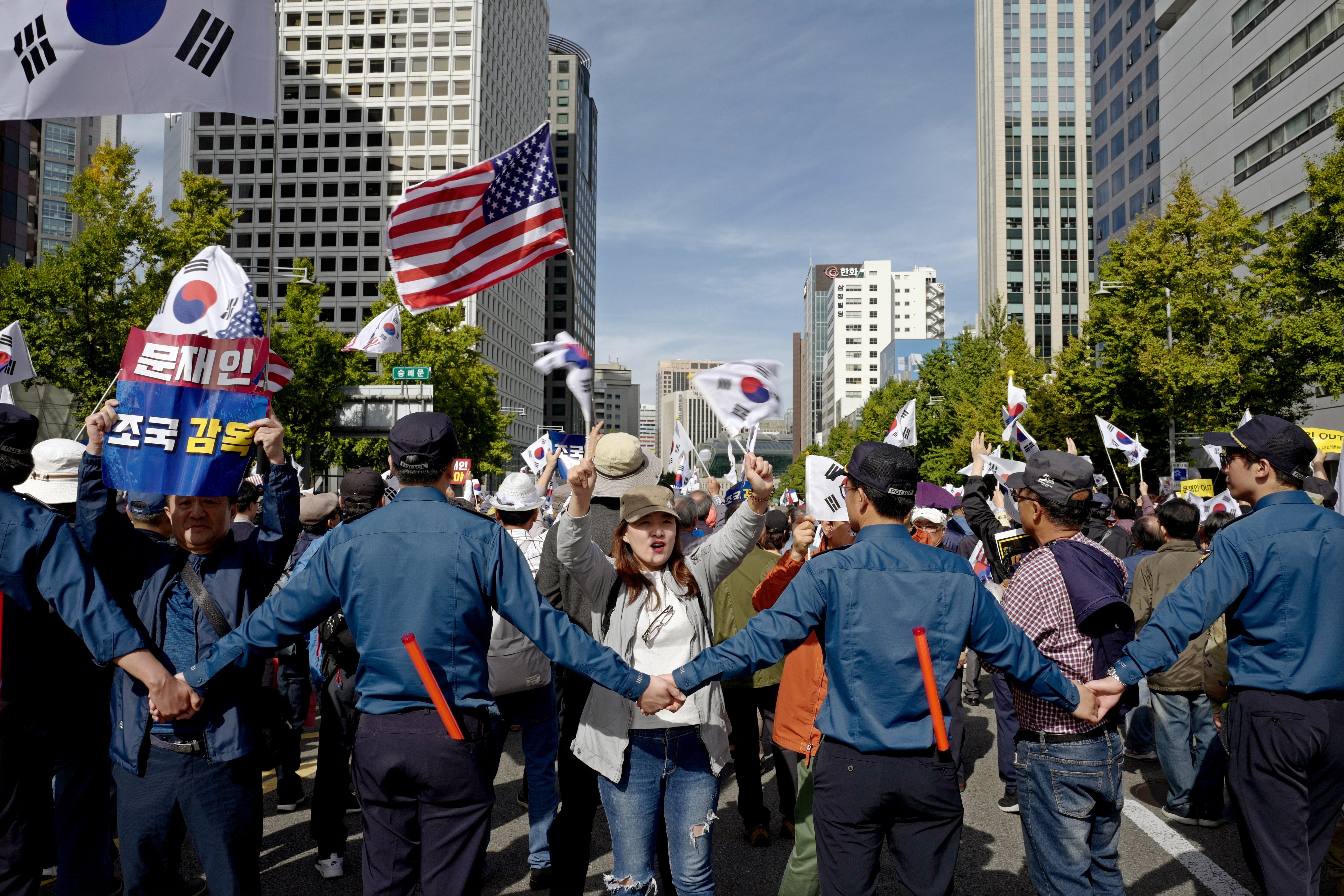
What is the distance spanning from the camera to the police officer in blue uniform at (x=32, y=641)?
3365mm

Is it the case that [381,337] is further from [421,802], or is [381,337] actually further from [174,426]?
[421,802]

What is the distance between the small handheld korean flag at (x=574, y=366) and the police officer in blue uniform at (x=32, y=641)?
2.74 metres

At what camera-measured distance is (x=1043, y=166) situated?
101m

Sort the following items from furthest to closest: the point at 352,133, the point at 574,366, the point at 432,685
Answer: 1. the point at 352,133
2. the point at 574,366
3. the point at 432,685

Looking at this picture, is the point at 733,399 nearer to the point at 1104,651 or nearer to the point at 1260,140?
the point at 1104,651

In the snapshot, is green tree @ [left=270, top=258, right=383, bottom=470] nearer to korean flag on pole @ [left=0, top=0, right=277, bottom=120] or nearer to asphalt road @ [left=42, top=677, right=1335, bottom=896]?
korean flag on pole @ [left=0, top=0, right=277, bottom=120]

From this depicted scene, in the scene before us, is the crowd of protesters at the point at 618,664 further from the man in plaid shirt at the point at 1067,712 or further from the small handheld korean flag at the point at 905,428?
the small handheld korean flag at the point at 905,428

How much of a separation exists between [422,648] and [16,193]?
188ft

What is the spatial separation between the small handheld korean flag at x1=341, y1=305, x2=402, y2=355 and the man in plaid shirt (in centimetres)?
1541

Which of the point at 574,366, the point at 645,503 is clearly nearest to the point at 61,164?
the point at 574,366

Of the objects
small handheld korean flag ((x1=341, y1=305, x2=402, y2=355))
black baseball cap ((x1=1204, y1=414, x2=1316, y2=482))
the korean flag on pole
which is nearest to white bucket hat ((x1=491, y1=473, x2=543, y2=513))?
the korean flag on pole

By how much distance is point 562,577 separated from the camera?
4.22 metres

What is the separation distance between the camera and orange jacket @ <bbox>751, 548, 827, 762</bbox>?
4637 mm

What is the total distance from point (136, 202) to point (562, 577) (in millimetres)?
27957
